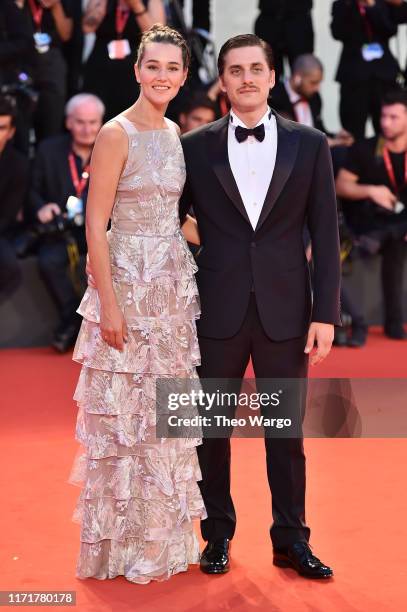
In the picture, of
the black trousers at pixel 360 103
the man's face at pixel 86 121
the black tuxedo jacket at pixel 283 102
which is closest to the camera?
the man's face at pixel 86 121

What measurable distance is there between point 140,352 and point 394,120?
375cm

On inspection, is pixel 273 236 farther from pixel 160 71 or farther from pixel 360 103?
pixel 360 103

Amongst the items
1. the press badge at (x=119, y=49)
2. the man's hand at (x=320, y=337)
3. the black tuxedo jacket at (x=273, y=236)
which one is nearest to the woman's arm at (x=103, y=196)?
the black tuxedo jacket at (x=273, y=236)

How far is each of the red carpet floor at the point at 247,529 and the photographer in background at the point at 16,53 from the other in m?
1.92

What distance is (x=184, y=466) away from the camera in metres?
3.08

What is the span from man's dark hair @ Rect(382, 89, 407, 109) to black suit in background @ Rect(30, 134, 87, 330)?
1.72 meters

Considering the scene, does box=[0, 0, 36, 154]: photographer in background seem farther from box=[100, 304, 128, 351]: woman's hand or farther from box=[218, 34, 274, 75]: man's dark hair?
box=[100, 304, 128, 351]: woman's hand

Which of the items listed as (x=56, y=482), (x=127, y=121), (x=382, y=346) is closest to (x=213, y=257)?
(x=127, y=121)

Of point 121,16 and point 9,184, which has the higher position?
point 121,16

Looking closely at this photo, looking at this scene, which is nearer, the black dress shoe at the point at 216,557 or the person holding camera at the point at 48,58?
the black dress shoe at the point at 216,557

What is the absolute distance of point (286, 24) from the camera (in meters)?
7.09

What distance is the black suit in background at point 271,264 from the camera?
3.04 m

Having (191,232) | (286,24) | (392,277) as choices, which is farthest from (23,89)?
(191,232)

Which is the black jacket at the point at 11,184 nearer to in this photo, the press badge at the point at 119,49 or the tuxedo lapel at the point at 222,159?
the press badge at the point at 119,49
